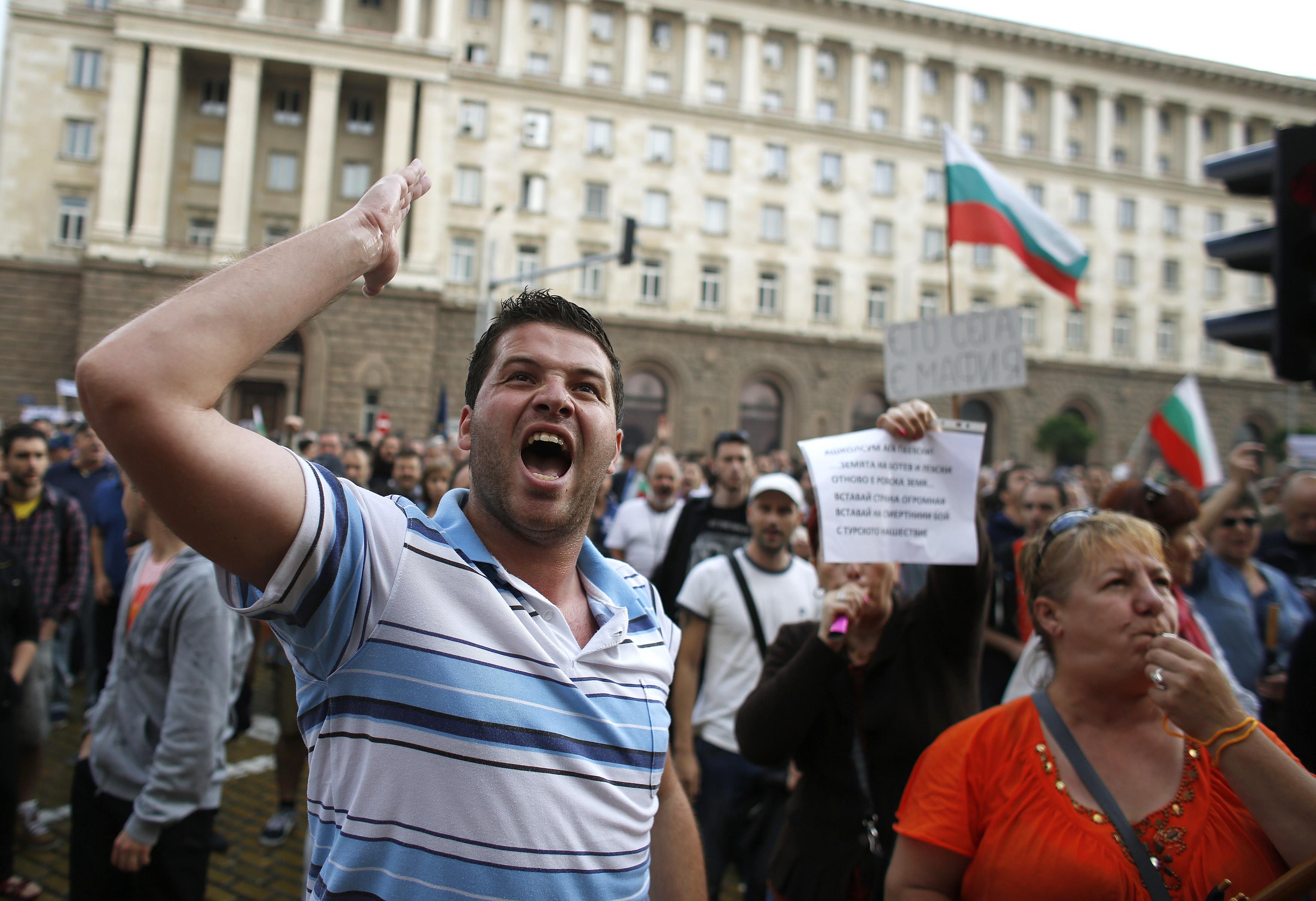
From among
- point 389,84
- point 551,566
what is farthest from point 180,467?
point 389,84

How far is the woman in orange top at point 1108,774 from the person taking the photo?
181cm

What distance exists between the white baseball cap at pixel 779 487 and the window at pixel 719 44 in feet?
→ 108

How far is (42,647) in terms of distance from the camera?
4738mm

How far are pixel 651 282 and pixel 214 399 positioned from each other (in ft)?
102

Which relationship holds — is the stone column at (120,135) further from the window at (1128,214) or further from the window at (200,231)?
the window at (1128,214)

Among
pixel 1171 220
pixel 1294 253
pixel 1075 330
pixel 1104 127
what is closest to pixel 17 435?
pixel 1294 253

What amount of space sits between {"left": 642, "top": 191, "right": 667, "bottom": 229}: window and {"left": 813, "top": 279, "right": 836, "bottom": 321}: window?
Result: 641cm

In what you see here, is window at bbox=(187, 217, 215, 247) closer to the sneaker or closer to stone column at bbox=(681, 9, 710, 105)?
stone column at bbox=(681, 9, 710, 105)

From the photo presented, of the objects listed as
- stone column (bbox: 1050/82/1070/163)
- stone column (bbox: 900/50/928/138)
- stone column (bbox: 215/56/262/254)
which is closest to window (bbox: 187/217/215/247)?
stone column (bbox: 215/56/262/254)

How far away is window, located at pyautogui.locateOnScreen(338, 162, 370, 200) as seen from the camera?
98.9ft

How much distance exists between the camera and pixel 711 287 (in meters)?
32.1

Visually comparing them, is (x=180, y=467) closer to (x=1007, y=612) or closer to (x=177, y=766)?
(x=177, y=766)

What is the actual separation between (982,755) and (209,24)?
33.7 meters

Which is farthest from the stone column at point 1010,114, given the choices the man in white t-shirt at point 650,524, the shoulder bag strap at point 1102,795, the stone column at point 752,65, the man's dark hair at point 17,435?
the shoulder bag strap at point 1102,795
